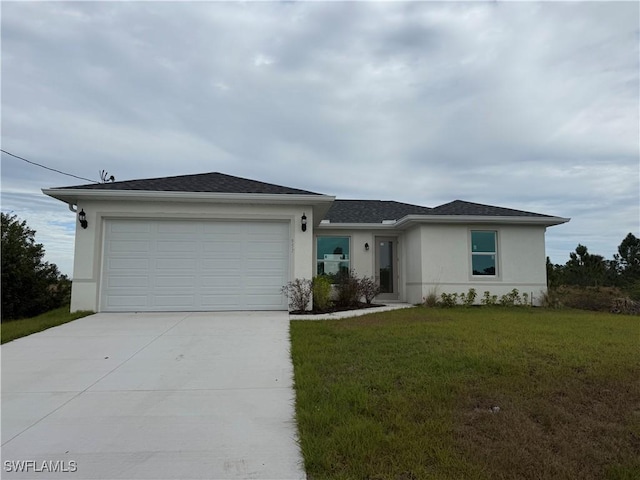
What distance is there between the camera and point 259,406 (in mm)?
4074

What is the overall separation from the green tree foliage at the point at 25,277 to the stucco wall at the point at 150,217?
207 inches

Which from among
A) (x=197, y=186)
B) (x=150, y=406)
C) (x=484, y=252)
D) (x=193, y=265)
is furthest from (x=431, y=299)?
(x=150, y=406)

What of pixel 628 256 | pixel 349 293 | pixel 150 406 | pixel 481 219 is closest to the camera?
pixel 150 406

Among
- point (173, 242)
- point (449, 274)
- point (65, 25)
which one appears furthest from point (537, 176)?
point (65, 25)

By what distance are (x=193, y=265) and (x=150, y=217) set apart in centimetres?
162

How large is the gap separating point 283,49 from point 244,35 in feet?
3.15

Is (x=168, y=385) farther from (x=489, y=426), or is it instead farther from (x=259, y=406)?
(x=489, y=426)

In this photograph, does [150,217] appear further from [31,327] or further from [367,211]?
[367,211]

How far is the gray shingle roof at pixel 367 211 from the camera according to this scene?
48.5 ft

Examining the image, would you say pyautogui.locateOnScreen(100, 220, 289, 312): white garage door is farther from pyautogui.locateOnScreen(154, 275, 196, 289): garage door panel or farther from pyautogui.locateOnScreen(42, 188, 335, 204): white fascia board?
pyautogui.locateOnScreen(42, 188, 335, 204): white fascia board

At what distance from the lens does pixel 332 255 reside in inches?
572

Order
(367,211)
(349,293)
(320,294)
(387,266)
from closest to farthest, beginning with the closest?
(320,294) → (349,293) → (387,266) → (367,211)

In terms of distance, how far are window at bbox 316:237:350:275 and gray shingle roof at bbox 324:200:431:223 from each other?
0.76 metres

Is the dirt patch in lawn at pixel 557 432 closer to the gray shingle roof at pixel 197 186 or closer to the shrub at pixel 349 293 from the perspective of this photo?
the gray shingle roof at pixel 197 186
